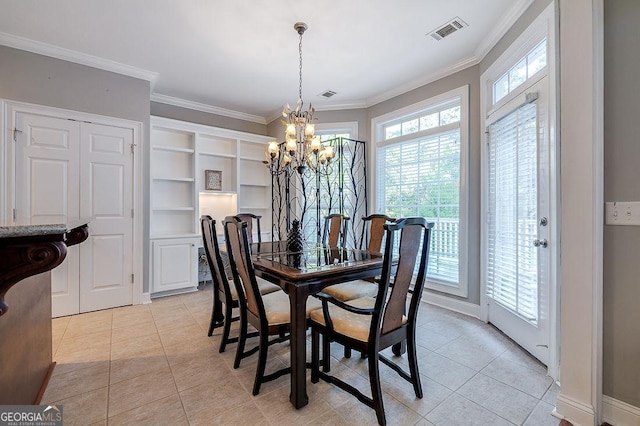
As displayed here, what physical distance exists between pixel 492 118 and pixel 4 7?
4546 mm

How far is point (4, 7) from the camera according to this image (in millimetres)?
2443

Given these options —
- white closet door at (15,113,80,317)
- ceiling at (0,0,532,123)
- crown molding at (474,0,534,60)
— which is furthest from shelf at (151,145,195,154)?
crown molding at (474,0,534,60)

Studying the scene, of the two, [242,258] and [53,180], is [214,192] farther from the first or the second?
[242,258]

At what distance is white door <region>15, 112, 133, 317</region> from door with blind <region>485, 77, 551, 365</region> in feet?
13.7

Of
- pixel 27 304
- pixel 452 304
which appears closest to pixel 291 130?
pixel 27 304

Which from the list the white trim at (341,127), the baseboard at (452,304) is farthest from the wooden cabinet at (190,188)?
the baseboard at (452,304)

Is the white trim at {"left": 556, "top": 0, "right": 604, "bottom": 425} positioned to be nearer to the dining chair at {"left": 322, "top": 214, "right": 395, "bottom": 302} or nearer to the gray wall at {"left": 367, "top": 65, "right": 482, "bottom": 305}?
the dining chair at {"left": 322, "top": 214, "right": 395, "bottom": 302}

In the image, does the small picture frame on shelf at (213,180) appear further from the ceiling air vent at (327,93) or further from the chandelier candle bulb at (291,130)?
the chandelier candle bulb at (291,130)

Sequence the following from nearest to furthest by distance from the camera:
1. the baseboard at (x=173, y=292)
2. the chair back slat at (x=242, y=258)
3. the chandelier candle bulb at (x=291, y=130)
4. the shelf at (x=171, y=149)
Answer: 1. the chair back slat at (x=242, y=258)
2. the chandelier candle bulb at (x=291, y=130)
3. the baseboard at (x=173, y=292)
4. the shelf at (x=171, y=149)

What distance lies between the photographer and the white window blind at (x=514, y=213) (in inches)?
89.9

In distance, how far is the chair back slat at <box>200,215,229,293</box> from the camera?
7.73 feet

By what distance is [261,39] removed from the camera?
9.43 feet

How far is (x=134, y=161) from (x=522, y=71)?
430 centimetres

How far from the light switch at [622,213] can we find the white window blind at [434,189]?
1794mm
